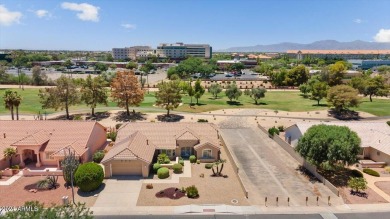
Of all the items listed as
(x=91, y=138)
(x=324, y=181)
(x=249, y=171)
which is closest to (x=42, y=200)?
(x=91, y=138)

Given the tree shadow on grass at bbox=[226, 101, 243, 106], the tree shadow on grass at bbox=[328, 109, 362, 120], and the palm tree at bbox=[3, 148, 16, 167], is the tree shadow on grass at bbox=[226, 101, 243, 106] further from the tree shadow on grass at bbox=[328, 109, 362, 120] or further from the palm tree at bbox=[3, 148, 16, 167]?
the palm tree at bbox=[3, 148, 16, 167]

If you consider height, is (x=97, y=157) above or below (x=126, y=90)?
below

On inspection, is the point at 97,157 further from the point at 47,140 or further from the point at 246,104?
the point at 246,104

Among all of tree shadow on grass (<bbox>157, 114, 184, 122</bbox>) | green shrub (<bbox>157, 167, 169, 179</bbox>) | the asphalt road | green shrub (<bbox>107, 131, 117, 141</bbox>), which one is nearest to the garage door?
green shrub (<bbox>157, 167, 169, 179</bbox>)

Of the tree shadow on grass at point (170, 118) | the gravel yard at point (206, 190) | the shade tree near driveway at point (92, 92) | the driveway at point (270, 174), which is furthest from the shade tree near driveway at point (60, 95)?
the gravel yard at point (206, 190)

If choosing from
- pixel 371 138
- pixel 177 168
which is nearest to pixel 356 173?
pixel 371 138
